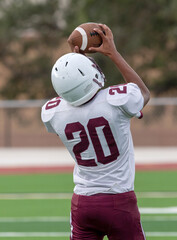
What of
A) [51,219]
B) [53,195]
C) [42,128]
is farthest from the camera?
[42,128]

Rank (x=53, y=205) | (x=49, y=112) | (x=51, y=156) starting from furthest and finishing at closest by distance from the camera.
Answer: (x=51, y=156) → (x=53, y=205) → (x=49, y=112)

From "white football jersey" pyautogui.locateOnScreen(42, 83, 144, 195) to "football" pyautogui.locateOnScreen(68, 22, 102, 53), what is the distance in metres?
0.44

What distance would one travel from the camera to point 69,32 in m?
25.0

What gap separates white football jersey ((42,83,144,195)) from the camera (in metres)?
3.75

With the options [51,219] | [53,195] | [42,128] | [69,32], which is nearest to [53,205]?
[53,195]

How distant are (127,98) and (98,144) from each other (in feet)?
1.09

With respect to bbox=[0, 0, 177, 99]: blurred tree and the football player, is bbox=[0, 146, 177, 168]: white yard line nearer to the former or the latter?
bbox=[0, 0, 177, 99]: blurred tree

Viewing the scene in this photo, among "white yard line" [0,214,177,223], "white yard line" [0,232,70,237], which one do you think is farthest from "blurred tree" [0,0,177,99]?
"white yard line" [0,232,70,237]

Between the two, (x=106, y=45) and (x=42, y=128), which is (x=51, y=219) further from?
(x=42, y=128)

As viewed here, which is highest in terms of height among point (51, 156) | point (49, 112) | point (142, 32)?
point (49, 112)

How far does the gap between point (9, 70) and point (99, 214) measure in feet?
82.8

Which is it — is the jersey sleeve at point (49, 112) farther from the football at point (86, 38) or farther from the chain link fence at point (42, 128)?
the chain link fence at point (42, 128)

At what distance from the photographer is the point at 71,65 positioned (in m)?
3.77

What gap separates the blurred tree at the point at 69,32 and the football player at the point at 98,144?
60.4 ft
